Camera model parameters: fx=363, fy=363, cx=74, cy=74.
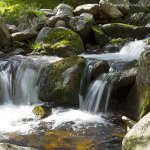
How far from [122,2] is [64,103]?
10.1m

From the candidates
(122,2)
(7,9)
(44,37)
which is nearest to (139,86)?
(44,37)

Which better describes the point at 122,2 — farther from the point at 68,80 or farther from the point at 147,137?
the point at 147,137

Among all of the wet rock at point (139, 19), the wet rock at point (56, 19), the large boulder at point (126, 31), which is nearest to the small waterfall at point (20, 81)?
the wet rock at point (56, 19)

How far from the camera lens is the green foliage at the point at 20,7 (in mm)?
14430

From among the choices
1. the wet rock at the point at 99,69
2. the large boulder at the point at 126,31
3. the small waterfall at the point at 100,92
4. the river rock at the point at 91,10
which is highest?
the river rock at the point at 91,10

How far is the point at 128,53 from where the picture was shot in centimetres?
1175

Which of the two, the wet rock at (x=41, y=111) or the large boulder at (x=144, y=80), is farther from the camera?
the wet rock at (x=41, y=111)

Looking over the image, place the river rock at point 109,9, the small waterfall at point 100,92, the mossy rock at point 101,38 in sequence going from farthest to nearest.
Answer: the river rock at point 109,9 < the mossy rock at point 101,38 < the small waterfall at point 100,92

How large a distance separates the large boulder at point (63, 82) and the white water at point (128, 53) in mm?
1601

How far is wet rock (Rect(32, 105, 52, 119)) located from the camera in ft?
28.2

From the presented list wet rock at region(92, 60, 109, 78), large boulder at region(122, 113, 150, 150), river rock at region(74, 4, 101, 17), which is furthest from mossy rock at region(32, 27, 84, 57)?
large boulder at region(122, 113, 150, 150)

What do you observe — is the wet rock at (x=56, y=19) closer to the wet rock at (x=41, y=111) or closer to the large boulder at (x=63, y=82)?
the large boulder at (x=63, y=82)

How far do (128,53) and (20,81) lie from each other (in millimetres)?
3719

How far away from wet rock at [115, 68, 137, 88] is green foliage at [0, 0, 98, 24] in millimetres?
5843
